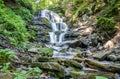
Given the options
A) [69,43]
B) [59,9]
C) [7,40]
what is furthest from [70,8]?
[7,40]

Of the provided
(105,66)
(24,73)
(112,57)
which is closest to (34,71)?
(24,73)

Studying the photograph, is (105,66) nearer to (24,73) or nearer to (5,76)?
(24,73)

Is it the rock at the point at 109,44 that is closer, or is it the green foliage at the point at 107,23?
the rock at the point at 109,44

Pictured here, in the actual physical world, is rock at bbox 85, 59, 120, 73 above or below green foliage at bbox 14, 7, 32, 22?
below

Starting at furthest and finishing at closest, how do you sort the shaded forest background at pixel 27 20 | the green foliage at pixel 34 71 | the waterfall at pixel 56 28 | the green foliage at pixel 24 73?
1. the waterfall at pixel 56 28
2. the shaded forest background at pixel 27 20
3. the green foliage at pixel 34 71
4. the green foliage at pixel 24 73

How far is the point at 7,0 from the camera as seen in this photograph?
15312 millimetres

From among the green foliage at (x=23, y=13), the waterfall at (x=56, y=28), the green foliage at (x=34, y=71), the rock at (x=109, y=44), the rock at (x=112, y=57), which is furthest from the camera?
the waterfall at (x=56, y=28)

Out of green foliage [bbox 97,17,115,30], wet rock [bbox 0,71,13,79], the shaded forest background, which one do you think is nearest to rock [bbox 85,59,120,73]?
the shaded forest background

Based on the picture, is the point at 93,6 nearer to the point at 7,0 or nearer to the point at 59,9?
the point at 7,0

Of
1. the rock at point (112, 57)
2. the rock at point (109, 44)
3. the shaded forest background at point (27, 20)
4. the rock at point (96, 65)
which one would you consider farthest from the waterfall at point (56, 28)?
the rock at point (96, 65)

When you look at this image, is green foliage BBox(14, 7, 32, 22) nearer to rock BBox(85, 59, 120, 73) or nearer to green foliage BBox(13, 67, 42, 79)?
rock BBox(85, 59, 120, 73)

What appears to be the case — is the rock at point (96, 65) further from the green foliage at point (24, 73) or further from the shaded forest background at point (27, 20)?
the green foliage at point (24, 73)

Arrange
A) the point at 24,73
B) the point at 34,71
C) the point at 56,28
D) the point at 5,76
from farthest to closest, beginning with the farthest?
the point at 56,28
the point at 34,71
the point at 24,73
the point at 5,76

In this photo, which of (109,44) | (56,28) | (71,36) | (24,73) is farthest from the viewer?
(56,28)
